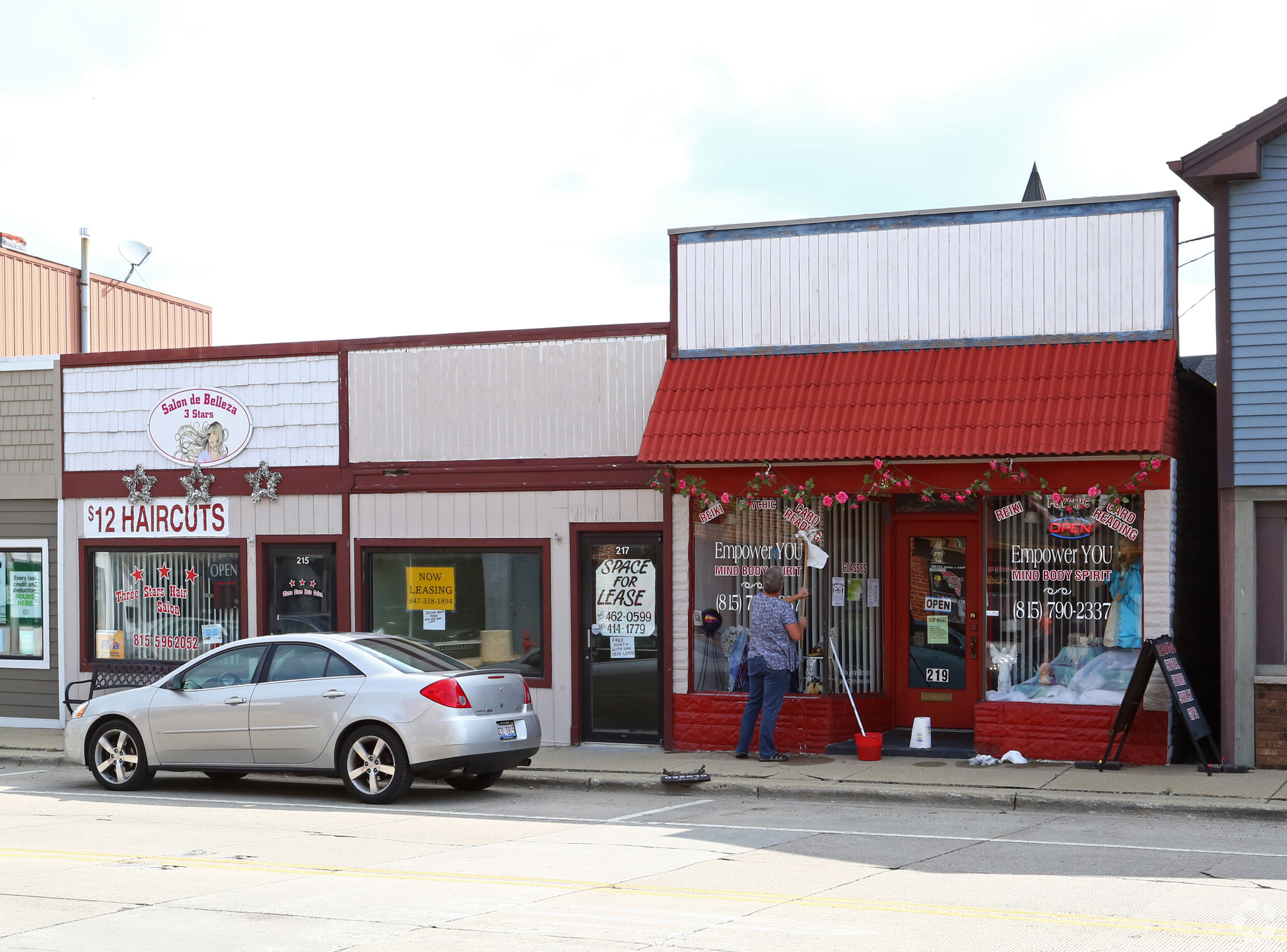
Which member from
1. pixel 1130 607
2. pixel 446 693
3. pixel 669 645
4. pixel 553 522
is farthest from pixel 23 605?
pixel 1130 607

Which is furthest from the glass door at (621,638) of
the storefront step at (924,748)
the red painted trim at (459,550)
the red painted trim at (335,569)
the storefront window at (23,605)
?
the storefront window at (23,605)

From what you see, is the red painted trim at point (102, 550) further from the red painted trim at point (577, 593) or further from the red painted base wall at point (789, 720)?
the red painted base wall at point (789, 720)

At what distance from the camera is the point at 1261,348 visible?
516 inches

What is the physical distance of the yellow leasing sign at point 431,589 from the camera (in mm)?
16391

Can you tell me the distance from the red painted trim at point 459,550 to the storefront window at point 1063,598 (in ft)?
15.5

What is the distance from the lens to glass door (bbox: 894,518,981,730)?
48.9 feet

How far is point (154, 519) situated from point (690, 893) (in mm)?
11585

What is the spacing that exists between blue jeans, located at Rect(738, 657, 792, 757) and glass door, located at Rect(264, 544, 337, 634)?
17.6 ft

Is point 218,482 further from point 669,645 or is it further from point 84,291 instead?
point 84,291

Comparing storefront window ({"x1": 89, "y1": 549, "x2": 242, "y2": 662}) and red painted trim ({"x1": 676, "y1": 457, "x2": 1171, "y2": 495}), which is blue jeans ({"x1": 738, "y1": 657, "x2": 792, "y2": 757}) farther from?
storefront window ({"x1": 89, "y1": 549, "x2": 242, "y2": 662})

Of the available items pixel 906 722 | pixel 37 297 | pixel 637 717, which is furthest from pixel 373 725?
pixel 37 297

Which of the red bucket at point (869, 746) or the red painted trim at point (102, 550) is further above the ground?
the red painted trim at point (102, 550)

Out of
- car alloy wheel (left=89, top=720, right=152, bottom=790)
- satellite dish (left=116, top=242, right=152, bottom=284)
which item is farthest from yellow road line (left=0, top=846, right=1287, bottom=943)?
satellite dish (left=116, top=242, right=152, bottom=284)

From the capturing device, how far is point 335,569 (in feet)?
55.5
